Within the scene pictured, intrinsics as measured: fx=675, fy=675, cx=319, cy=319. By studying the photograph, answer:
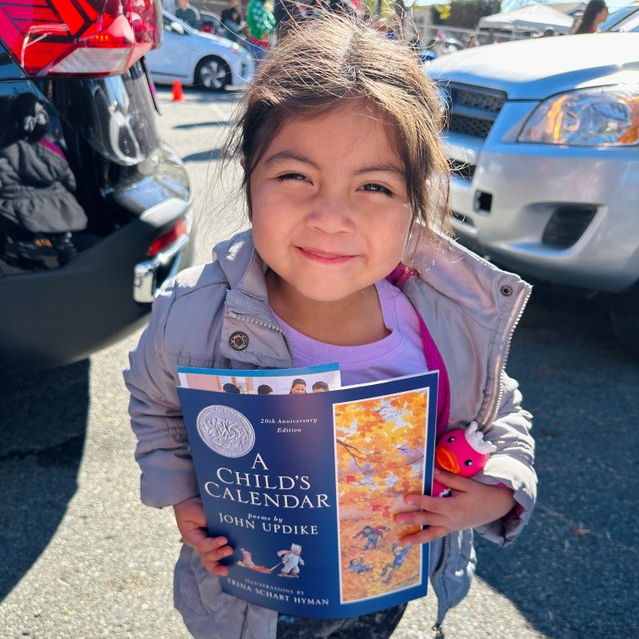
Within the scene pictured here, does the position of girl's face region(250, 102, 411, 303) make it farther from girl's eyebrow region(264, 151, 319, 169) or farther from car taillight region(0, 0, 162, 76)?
car taillight region(0, 0, 162, 76)

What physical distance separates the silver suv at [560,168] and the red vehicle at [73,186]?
3.96ft

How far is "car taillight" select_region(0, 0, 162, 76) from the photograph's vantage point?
72.2 inches

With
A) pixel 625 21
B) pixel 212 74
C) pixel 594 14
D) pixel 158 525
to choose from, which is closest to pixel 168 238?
pixel 158 525

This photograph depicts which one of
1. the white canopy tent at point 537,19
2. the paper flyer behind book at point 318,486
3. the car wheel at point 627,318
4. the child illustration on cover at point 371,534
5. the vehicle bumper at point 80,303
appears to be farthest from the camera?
the white canopy tent at point 537,19

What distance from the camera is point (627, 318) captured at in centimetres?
322

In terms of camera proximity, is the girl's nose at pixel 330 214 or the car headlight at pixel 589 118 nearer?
the girl's nose at pixel 330 214

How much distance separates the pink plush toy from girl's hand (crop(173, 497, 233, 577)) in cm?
37

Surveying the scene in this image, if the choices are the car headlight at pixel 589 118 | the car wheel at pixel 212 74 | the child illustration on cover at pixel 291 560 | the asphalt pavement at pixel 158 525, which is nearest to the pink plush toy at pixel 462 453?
the child illustration on cover at pixel 291 560

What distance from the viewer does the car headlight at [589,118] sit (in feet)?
9.13

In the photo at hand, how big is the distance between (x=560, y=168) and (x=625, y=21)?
6.44 feet

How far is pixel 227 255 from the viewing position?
1211mm

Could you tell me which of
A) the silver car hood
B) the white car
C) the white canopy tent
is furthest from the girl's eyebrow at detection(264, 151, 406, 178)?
the white canopy tent

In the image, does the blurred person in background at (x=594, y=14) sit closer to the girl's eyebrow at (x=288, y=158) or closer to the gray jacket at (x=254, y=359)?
the gray jacket at (x=254, y=359)

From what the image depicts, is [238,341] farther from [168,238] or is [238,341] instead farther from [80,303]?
[168,238]
